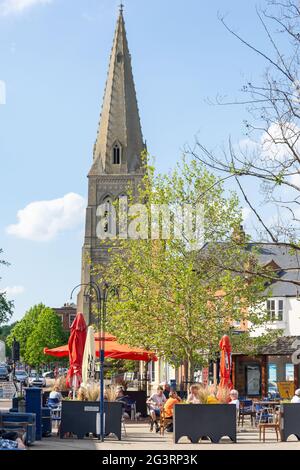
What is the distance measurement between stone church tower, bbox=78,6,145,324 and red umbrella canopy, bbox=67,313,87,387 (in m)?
91.0

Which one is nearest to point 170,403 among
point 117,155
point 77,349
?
point 77,349

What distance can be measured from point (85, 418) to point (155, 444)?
6.07 ft

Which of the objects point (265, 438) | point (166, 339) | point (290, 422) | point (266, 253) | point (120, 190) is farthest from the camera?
point (120, 190)

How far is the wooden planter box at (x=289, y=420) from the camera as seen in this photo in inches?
884

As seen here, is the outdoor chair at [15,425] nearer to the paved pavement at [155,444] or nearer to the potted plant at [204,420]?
the paved pavement at [155,444]

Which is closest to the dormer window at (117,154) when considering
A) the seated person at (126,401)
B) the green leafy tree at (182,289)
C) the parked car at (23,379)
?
the parked car at (23,379)

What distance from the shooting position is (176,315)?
37.3 meters

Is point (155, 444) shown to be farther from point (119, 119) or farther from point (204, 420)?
point (119, 119)

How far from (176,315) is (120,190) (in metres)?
85.0

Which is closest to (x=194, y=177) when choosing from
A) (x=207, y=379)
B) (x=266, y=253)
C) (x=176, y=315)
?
(x=176, y=315)

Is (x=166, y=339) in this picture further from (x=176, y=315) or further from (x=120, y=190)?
(x=120, y=190)

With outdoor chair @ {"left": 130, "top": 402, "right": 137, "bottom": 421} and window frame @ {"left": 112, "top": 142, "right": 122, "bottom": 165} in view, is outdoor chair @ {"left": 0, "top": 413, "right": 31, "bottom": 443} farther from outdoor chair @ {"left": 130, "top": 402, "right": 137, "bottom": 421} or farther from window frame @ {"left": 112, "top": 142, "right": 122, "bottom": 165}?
window frame @ {"left": 112, "top": 142, "right": 122, "bottom": 165}

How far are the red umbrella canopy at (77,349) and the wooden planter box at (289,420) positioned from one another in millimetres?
8118

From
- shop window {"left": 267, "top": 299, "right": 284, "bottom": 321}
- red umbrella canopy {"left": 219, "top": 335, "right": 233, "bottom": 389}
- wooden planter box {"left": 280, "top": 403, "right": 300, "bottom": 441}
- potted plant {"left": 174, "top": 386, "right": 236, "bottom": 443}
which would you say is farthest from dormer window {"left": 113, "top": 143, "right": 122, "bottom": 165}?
potted plant {"left": 174, "top": 386, "right": 236, "bottom": 443}
